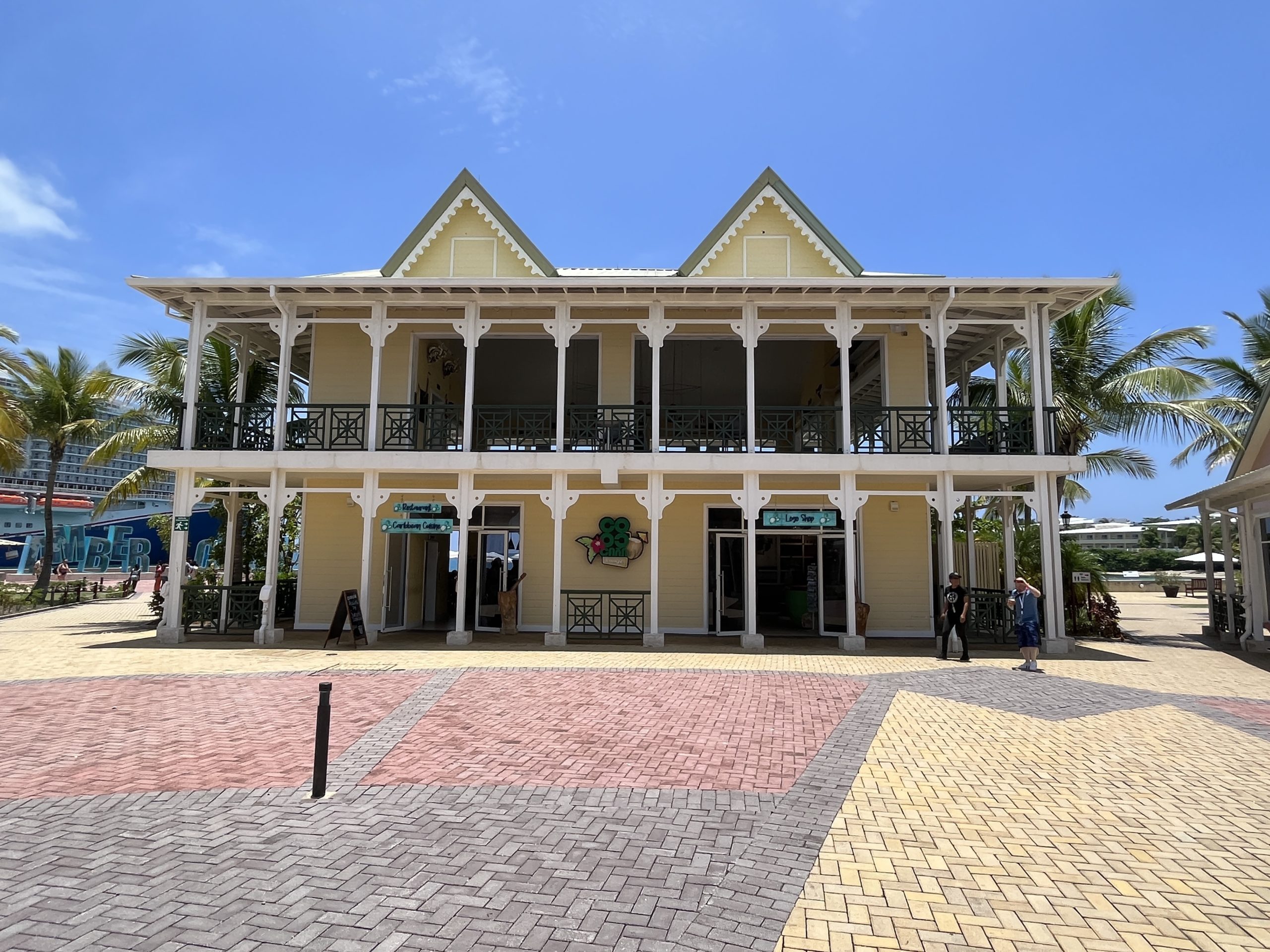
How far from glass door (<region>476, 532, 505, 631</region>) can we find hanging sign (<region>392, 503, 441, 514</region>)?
5.14 ft

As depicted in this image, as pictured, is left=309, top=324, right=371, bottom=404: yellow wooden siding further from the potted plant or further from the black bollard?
the potted plant

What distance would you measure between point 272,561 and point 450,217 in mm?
8250

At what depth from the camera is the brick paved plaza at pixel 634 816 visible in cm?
364

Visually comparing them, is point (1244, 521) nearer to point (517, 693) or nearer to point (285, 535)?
point (517, 693)

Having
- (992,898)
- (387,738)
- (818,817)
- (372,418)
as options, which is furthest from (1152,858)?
(372,418)

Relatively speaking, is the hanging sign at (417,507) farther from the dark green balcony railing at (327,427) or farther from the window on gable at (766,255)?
the window on gable at (766,255)

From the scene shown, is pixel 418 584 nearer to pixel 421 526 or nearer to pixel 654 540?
pixel 421 526

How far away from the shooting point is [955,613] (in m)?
12.3

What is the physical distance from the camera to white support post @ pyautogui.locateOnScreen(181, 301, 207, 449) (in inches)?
565

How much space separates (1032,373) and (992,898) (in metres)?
12.7

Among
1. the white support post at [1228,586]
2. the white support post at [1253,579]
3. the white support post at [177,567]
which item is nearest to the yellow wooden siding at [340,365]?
the white support post at [177,567]

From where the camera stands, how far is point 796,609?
1662 centimetres

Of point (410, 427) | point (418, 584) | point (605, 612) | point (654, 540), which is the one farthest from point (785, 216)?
point (418, 584)

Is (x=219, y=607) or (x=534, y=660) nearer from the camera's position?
(x=534, y=660)
